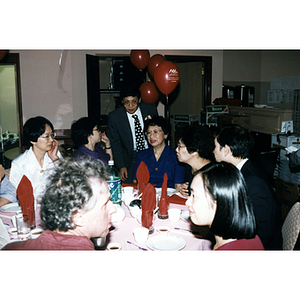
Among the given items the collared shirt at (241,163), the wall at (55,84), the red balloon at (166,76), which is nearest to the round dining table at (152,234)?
the collared shirt at (241,163)

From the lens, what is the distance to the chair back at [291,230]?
162 cm

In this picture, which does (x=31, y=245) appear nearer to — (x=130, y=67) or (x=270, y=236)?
(x=270, y=236)

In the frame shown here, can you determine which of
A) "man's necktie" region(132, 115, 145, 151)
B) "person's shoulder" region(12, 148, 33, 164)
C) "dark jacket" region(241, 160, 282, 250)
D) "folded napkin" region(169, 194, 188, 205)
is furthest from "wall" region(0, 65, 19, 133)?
"dark jacket" region(241, 160, 282, 250)

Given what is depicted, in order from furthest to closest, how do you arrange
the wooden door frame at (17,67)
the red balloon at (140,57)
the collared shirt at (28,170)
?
the wooden door frame at (17,67)
the red balloon at (140,57)
the collared shirt at (28,170)

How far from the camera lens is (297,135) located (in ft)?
12.7

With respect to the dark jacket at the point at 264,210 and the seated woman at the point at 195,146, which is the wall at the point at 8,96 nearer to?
the seated woman at the point at 195,146

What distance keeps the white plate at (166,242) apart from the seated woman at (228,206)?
0.29 metres

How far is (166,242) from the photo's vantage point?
1514mm

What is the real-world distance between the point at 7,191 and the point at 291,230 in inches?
76.6

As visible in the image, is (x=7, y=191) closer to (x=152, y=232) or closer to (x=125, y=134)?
(x=152, y=232)

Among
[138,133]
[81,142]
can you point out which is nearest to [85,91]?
[138,133]

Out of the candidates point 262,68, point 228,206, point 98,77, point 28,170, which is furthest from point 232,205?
point 262,68

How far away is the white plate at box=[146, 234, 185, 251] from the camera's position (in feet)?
4.76

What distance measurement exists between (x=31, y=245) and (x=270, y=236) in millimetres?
1279
